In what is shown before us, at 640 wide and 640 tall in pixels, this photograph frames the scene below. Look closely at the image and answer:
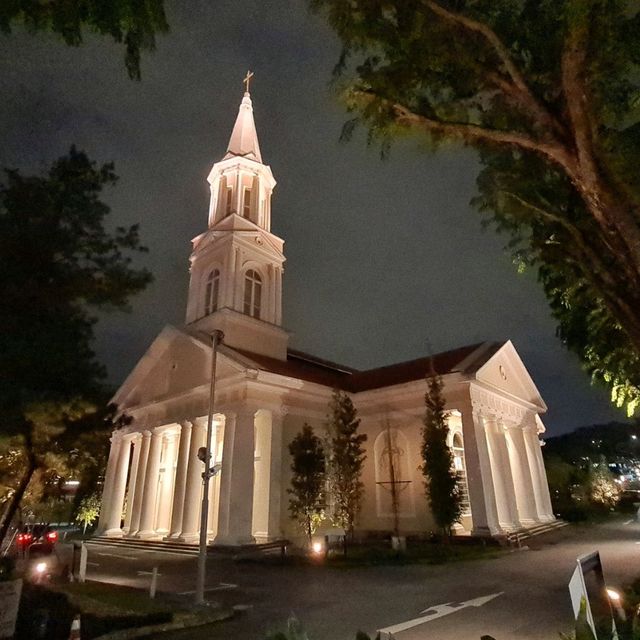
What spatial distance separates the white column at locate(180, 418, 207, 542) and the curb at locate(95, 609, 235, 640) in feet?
46.2

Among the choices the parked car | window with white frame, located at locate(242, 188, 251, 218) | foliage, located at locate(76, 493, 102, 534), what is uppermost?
window with white frame, located at locate(242, 188, 251, 218)

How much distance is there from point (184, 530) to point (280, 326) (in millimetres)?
13267

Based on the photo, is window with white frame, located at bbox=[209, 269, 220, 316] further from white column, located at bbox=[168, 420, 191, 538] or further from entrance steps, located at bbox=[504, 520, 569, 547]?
entrance steps, located at bbox=[504, 520, 569, 547]

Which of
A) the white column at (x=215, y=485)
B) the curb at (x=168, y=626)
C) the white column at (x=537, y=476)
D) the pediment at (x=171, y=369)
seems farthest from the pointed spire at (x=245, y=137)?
the curb at (x=168, y=626)

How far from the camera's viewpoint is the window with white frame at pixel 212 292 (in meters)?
31.3

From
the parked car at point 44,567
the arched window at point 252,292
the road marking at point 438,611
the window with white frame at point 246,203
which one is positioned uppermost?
the window with white frame at point 246,203

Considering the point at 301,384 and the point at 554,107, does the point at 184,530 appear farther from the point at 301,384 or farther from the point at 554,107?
the point at 554,107

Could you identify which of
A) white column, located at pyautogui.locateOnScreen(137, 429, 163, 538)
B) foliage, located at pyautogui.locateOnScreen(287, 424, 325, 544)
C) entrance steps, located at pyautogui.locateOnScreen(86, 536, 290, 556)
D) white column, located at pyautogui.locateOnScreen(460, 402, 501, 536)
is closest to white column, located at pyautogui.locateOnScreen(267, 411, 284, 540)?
entrance steps, located at pyautogui.locateOnScreen(86, 536, 290, 556)

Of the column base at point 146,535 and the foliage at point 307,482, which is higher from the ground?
the foliage at point 307,482

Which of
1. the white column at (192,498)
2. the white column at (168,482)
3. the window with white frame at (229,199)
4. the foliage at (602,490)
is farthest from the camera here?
the foliage at (602,490)

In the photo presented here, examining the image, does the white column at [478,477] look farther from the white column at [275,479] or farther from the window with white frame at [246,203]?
the window with white frame at [246,203]

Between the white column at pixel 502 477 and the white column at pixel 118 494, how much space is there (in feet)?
72.5

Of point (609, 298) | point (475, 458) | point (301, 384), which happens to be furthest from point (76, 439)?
point (475, 458)

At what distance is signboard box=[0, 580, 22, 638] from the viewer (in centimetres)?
802
